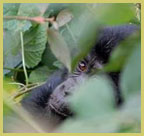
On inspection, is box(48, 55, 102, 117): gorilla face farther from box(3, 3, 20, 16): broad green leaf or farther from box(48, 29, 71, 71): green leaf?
box(48, 29, 71, 71): green leaf

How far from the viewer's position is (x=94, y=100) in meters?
0.24

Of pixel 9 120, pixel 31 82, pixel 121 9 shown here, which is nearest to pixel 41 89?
pixel 31 82

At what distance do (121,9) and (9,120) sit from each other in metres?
0.20

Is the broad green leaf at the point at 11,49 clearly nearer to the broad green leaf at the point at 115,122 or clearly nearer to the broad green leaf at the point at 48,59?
the broad green leaf at the point at 48,59

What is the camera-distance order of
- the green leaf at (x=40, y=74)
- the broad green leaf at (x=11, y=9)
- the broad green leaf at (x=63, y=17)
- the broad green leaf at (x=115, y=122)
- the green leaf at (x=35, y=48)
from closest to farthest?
the broad green leaf at (x=115, y=122) < the broad green leaf at (x=63, y=17) < the broad green leaf at (x=11, y=9) < the green leaf at (x=35, y=48) < the green leaf at (x=40, y=74)

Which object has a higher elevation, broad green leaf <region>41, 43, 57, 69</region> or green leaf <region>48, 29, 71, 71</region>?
green leaf <region>48, 29, 71, 71</region>

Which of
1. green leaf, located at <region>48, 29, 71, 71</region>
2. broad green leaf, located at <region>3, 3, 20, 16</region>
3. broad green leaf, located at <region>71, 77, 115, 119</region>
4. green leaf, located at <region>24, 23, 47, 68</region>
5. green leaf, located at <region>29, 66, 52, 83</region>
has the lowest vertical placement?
green leaf, located at <region>29, 66, 52, 83</region>

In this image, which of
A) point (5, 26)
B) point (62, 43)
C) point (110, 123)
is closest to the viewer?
point (110, 123)

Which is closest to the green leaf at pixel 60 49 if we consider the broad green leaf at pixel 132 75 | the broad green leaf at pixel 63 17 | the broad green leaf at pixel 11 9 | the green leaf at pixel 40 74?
the broad green leaf at pixel 132 75

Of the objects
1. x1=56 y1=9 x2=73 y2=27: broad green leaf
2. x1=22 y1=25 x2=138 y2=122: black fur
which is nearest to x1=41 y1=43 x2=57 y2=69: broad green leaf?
x1=22 y1=25 x2=138 y2=122: black fur

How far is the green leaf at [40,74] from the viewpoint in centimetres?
194

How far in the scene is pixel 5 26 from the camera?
1571 mm

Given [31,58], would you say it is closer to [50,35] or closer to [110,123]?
→ [50,35]

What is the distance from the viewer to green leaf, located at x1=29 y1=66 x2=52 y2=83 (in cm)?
194
